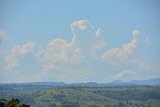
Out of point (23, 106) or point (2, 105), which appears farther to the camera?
point (2, 105)

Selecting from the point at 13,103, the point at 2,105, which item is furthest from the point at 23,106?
the point at 2,105

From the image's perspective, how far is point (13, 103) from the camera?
88.9 metres

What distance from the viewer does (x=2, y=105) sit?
9994 cm

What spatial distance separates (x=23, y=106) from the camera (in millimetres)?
87062

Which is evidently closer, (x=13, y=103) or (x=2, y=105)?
(x=13, y=103)

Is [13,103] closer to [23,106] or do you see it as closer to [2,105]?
[23,106]

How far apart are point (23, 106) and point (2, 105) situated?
15138 mm

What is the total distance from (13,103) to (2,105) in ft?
40.5

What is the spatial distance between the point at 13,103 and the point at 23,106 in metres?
3.31
